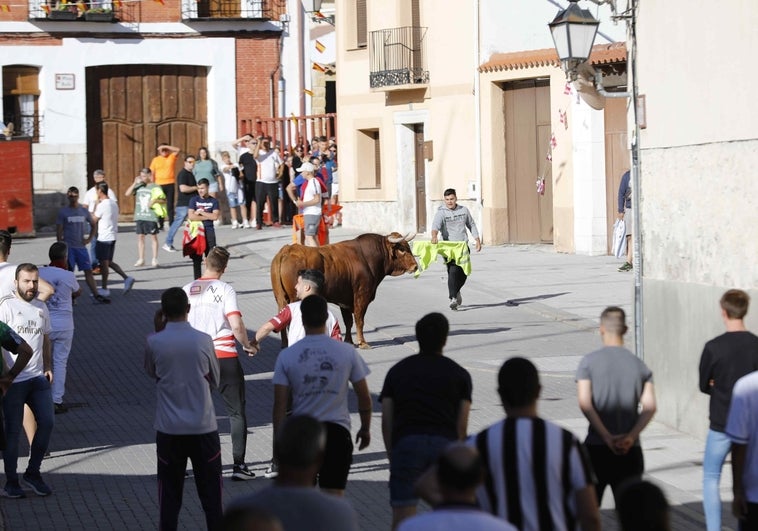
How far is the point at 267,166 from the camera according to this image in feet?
107

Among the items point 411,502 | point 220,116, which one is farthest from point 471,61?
point 411,502

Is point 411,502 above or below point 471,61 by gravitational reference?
below

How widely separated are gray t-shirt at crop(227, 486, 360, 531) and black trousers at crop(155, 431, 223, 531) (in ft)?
11.2

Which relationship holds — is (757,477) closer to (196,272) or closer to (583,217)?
(196,272)

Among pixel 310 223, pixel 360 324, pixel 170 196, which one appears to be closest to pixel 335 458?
pixel 360 324

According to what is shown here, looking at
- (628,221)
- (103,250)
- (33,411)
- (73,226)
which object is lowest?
(33,411)

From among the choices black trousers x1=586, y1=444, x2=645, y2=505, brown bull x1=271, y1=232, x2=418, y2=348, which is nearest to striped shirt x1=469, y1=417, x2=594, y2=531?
black trousers x1=586, y1=444, x2=645, y2=505

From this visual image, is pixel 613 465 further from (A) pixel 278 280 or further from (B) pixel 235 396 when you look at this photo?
(A) pixel 278 280

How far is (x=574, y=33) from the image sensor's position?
16.2 m

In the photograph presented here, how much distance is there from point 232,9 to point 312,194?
563 inches

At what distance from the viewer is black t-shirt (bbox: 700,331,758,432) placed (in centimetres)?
818

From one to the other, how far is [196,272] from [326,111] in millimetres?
20853

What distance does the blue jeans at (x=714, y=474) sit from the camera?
27.8 feet

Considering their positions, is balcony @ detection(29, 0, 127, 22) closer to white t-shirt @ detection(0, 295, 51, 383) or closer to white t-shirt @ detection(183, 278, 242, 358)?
white t-shirt @ detection(0, 295, 51, 383)
